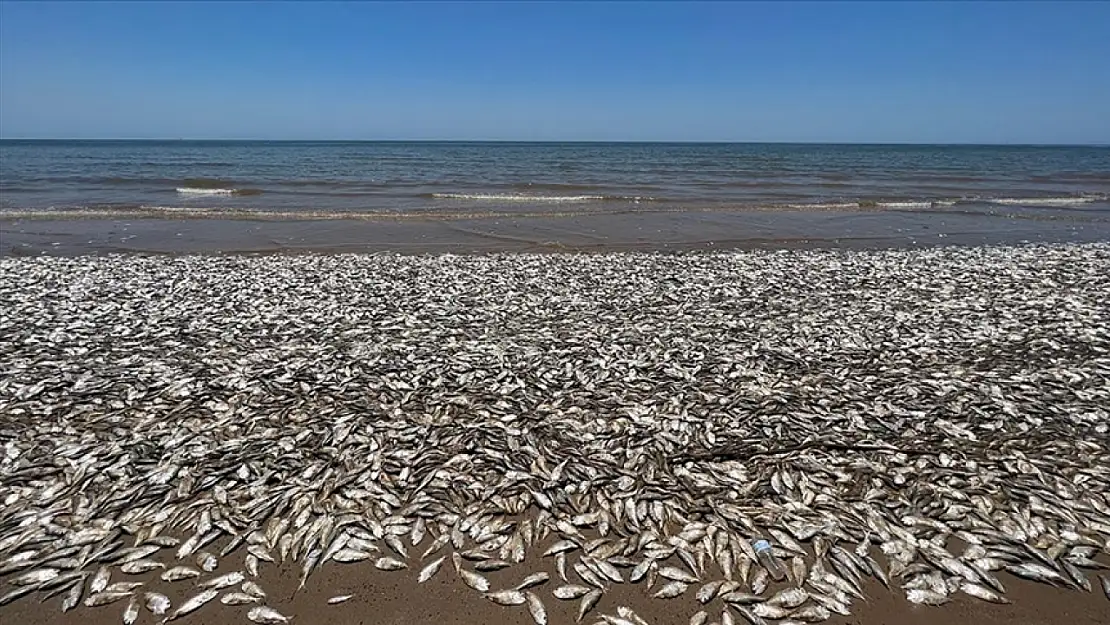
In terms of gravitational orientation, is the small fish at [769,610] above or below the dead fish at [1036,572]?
below

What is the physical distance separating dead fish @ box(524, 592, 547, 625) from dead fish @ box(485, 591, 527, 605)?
0.04 m

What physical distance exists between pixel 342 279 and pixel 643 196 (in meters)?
22.9

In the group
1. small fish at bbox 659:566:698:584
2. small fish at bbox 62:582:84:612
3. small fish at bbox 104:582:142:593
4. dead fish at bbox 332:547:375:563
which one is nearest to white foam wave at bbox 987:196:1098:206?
small fish at bbox 659:566:698:584

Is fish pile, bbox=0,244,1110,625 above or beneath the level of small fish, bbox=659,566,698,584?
above

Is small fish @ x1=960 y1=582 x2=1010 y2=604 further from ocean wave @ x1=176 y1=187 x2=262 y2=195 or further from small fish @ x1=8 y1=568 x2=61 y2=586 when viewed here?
ocean wave @ x1=176 y1=187 x2=262 y2=195

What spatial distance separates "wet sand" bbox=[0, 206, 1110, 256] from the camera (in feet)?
62.1

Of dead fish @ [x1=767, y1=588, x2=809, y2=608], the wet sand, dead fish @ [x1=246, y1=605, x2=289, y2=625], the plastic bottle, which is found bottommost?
dead fish @ [x1=246, y1=605, x2=289, y2=625]

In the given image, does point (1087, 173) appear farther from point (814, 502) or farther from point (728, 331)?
point (814, 502)

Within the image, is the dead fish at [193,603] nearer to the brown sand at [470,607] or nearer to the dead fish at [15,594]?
the brown sand at [470,607]

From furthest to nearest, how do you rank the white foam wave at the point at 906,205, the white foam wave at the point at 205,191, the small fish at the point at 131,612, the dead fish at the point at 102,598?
the white foam wave at the point at 205,191, the white foam wave at the point at 906,205, the dead fish at the point at 102,598, the small fish at the point at 131,612

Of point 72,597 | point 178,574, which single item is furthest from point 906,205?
point 72,597

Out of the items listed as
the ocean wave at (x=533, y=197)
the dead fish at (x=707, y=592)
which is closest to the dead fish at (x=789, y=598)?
the dead fish at (x=707, y=592)

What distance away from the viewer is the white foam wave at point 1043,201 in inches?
1273

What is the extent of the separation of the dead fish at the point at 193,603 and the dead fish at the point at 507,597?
2.01 metres
